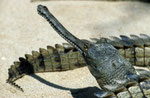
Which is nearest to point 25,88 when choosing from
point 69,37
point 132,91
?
point 69,37

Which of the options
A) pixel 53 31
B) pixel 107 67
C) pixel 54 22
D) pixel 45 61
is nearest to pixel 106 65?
pixel 107 67

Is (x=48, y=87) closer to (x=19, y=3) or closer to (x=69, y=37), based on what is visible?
(x=69, y=37)

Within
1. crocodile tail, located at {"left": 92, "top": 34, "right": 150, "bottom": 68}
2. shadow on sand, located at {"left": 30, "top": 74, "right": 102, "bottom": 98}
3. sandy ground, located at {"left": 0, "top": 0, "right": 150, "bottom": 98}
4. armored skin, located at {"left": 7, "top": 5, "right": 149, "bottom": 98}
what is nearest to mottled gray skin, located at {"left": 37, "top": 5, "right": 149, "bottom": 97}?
armored skin, located at {"left": 7, "top": 5, "right": 149, "bottom": 98}

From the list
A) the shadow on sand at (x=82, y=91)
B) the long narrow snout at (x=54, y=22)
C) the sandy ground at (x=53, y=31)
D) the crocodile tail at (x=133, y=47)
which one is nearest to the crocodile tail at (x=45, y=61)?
the sandy ground at (x=53, y=31)

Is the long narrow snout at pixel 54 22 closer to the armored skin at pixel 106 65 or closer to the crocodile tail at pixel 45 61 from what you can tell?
the armored skin at pixel 106 65

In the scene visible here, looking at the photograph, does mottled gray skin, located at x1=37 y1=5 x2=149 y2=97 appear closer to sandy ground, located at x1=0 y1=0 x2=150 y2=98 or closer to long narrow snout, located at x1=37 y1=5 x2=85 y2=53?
long narrow snout, located at x1=37 y1=5 x2=85 y2=53

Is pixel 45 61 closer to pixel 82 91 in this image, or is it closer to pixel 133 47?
pixel 82 91
